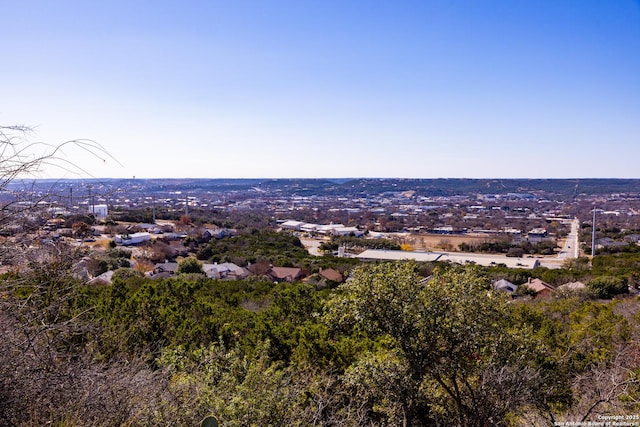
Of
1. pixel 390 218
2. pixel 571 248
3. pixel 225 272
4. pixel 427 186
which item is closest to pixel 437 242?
pixel 571 248

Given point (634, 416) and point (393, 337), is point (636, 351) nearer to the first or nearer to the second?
point (634, 416)

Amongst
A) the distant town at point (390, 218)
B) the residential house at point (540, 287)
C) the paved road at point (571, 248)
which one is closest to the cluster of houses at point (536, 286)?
the residential house at point (540, 287)

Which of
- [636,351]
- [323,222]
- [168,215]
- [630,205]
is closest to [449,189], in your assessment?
[630,205]

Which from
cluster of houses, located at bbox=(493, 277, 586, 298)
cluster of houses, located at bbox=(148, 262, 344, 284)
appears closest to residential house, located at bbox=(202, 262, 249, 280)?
cluster of houses, located at bbox=(148, 262, 344, 284)

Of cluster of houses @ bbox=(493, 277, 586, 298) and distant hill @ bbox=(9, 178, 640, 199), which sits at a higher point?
distant hill @ bbox=(9, 178, 640, 199)

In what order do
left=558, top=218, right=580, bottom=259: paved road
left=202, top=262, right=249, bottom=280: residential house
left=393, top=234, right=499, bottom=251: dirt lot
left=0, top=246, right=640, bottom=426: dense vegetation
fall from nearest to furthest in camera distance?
1. left=0, top=246, right=640, bottom=426: dense vegetation
2. left=202, top=262, right=249, bottom=280: residential house
3. left=558, top=218, right=580, bottom=259: paved road
4. left=393, top=234, right=499, bottom=251: dirt lot

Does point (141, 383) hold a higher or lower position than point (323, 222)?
higher

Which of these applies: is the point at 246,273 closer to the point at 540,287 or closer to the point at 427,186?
the point at 540,287

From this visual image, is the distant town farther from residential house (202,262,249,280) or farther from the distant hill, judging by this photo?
residential house (202,262,249,280)
